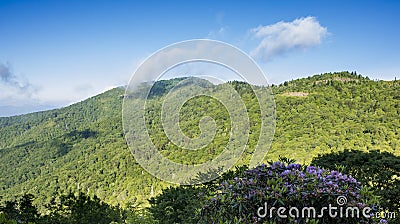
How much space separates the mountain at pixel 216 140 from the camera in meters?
29.8

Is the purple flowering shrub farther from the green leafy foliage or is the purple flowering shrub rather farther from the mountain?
the mountain

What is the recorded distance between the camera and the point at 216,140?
47.2 feet

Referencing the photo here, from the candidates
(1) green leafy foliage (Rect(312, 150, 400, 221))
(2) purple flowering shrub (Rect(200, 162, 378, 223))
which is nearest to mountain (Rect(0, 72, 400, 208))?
(1) green leafy foliage (Rect(312, 150, 400, 221))

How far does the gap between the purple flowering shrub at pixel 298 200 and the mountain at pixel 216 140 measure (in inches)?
370

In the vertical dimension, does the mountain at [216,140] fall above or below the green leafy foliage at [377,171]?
above

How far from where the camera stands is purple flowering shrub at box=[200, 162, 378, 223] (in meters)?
1.79

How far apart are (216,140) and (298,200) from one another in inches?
496

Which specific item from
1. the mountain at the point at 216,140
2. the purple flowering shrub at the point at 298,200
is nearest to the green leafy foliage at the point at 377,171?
the purple flowering shrub at the point at 298,200

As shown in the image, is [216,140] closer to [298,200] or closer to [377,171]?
[377,171]

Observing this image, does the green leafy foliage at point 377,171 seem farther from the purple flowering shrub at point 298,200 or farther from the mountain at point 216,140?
the mountain at point 216,140

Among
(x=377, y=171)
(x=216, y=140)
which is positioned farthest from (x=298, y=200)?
(x=216, y=140)

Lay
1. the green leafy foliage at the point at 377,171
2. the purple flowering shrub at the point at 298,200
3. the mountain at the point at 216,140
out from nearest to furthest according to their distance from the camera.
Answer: the purple flowering shrub at the point at 298,200, the green leafy foliage at the point at 377,171, the mountain at the point at 216,140

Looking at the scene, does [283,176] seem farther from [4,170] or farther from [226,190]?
[4,170]

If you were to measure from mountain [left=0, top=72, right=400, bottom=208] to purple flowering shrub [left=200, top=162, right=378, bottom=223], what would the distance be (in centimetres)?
939
